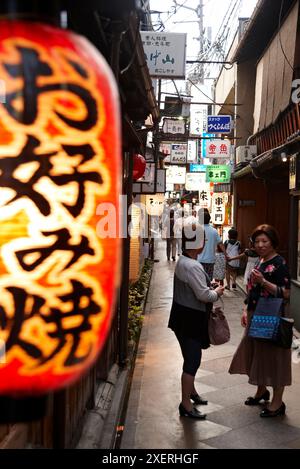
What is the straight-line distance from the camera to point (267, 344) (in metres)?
6.54

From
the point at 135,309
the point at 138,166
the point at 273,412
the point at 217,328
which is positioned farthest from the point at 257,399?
the point at 138,166

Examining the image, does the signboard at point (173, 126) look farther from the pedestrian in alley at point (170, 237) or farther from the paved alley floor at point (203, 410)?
the paved alley floor at point (203, 410)

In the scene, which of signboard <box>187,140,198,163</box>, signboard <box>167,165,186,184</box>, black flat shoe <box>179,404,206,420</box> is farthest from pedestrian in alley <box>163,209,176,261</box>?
black flat shoe <box>179,404,206,420</box>

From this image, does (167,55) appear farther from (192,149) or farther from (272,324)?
(192,149)

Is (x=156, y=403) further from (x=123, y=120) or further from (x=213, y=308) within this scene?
(x=123, y=120)

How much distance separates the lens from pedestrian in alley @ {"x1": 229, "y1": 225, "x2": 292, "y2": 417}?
20.9ft

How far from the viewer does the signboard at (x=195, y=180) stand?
2767 cm

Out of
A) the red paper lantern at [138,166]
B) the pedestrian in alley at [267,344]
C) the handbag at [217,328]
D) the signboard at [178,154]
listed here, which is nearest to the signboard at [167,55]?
the red paper lantern at [138,166]

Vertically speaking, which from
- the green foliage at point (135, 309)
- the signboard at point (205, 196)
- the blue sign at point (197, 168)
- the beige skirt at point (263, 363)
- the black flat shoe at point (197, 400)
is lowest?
the black flat shoe at point (197, 400)

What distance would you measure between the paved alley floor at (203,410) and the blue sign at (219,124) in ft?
40.2

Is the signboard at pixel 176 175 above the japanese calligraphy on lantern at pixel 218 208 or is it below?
above

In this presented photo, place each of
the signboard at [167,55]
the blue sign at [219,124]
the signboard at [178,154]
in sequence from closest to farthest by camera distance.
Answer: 1. the signboard at [167,55]
2. the blue sign at [219,124]
3. the signboard at [178,154]

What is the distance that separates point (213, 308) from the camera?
6.68m

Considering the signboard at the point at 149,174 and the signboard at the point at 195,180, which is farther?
the signboard at the point at 195,180
